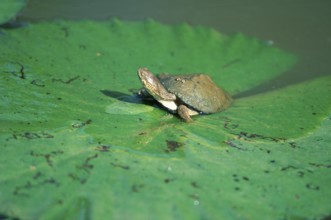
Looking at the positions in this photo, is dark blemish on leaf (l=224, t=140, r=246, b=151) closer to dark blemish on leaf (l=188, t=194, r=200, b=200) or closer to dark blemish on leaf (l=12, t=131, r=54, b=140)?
dark blemish on leaf (l=188, t=194, r=200, b=200)

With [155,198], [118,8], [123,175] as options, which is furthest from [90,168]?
[118,8]

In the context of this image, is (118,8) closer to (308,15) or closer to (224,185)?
(308,15)

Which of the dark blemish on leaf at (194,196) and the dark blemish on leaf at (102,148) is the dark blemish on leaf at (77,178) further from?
the dark blemish on leaf at (194,196)

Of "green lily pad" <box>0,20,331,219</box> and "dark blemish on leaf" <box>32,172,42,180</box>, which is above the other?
"green lily pad" <box>0,20,331,219</box>

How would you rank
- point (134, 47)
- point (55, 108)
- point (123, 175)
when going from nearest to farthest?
point (123, 175) → point (55, 108) → point (134, 47)

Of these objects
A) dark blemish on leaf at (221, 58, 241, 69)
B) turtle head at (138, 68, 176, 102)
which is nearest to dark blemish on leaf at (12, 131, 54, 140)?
turtle head at (138, 68, 176, 102)

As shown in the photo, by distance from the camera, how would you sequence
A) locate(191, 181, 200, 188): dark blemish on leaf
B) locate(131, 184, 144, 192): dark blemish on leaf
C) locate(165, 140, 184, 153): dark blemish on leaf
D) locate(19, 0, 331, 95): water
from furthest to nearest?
1. locate(19, 0, 331, 95): water
2. locate(165, 140, 184, 153): dark blemish on leaf
3. locate(191, 181, 200, 188): dark blemish on leaf
4. locate(131, 184, 144, 192): dark blemish on leaf

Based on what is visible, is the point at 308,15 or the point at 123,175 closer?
the point at 123,175
